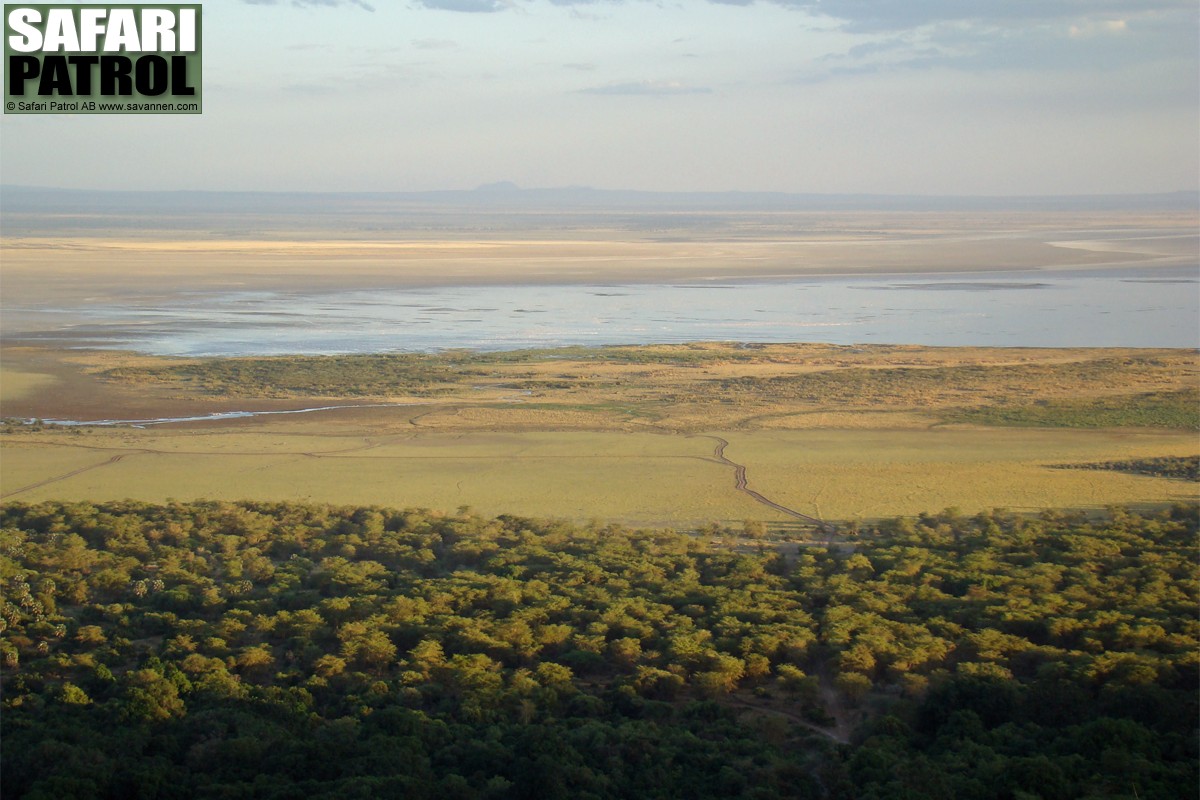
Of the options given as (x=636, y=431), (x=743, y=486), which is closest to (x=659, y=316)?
(x=636, y=431)

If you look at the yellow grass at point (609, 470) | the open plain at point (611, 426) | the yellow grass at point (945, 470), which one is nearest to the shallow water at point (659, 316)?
the open plain at point (611, 426)

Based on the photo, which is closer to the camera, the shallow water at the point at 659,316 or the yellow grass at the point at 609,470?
the yellow grass at the point at 609,470

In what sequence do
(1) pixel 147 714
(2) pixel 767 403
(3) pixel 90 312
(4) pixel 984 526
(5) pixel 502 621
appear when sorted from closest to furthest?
(1) pixel 147 714 < (5) pixel 502 621 < (4) pixel 984 526 < (2) pixel 767 403 < (3) pixel 90 312

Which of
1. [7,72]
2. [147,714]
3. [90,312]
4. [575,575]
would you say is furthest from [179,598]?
[90,312]

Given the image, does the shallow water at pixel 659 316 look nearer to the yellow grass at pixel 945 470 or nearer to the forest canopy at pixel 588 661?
the yellow grass at pixel 945 470

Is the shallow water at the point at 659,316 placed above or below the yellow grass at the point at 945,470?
above

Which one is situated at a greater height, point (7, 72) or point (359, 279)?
point (7, 72)

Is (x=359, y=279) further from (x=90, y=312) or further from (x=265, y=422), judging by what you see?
(x=265, y=422)

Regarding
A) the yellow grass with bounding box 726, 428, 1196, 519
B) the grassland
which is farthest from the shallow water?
the yellow grass with bounding box 726, 428, 1196, 519
